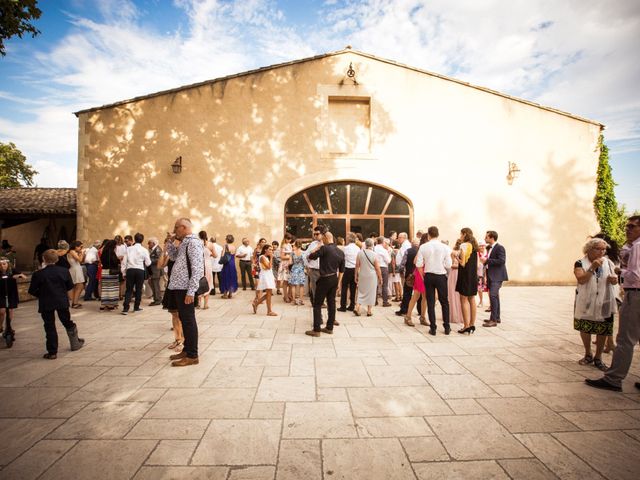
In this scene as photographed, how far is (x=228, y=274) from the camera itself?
8969mm

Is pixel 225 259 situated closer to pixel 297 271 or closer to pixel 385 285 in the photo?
pixel 297 271

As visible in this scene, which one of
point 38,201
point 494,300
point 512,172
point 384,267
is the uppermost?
point 512,172

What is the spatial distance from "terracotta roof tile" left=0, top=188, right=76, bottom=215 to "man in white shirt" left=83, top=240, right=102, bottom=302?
5004mm

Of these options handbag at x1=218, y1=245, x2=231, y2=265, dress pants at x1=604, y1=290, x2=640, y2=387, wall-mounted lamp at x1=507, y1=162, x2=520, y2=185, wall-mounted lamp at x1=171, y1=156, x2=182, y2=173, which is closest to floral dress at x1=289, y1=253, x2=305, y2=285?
handbag at x1=218, y1=245, x2=231, y2=265

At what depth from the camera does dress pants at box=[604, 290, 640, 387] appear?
331 centimetres

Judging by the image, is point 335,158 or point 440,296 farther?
point 335,158

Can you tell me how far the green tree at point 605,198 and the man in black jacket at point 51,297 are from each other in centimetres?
1493

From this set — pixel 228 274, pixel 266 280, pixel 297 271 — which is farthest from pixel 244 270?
pixel 266 280

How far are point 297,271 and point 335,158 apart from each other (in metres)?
4.45

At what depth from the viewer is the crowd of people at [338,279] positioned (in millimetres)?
3922

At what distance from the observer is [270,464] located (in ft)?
7.29

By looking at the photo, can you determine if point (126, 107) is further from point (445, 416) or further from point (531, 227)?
point (531, 227)

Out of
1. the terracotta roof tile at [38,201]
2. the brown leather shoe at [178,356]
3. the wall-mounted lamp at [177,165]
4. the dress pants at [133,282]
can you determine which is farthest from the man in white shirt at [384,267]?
the terracotta roof tile at [38,201]

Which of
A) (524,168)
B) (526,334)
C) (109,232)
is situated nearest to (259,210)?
(109,232)
